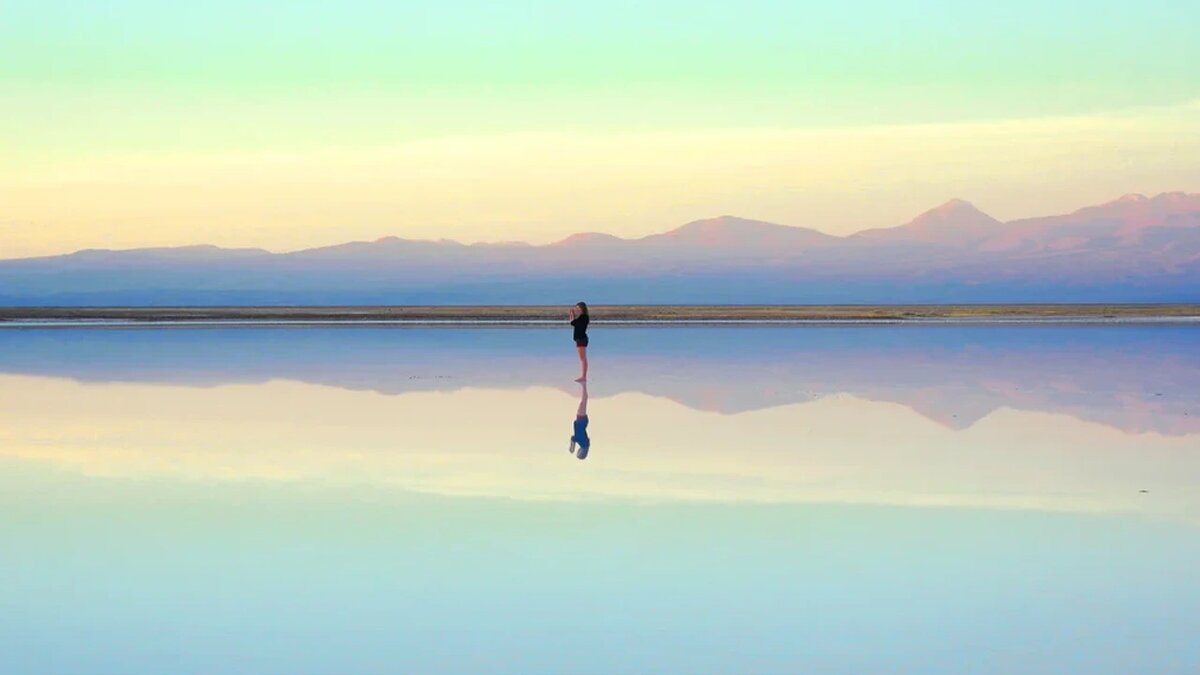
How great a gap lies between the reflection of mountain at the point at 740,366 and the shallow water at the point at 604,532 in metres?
0.30

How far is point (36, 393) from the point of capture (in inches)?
835

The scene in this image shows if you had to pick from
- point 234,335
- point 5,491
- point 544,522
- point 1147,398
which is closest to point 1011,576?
point 544,522

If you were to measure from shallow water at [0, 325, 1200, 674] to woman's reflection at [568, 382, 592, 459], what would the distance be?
15 centimetres

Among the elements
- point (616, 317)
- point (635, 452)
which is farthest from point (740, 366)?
point (616, 317)

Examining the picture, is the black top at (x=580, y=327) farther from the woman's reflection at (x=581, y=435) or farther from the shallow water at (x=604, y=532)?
the woman's reflection at (x=581, y=435)

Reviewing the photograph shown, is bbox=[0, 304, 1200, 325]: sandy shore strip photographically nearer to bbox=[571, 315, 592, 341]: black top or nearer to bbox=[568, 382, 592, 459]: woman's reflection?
bbox=[571, 315, 592, 341]: black top

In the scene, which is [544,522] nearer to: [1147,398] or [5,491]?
[5,491]

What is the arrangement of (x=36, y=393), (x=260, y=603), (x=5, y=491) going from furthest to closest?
(x=36, y=393) < (x=5, y=491) < (x=260, y=603)

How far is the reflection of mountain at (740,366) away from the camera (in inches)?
761

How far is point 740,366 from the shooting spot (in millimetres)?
27719

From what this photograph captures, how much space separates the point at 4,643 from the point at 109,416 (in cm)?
1124

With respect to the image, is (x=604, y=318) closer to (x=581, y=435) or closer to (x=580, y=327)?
(x=580, y=327)

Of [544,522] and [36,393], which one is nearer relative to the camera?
[544,522]

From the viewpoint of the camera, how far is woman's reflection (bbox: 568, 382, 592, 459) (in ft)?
45.0
